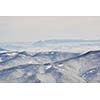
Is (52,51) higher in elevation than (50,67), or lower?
higher
